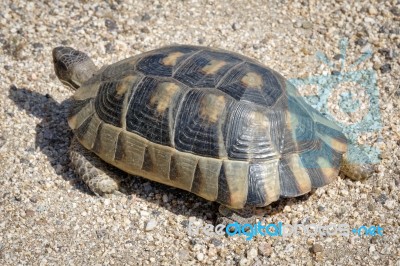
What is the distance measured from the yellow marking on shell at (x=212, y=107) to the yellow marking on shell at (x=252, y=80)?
8.3 inches

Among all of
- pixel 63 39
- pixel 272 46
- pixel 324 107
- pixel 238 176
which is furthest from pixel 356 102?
pixel 63 39

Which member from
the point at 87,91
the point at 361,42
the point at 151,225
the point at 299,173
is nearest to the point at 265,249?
the point at 299,173

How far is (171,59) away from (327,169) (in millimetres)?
1370

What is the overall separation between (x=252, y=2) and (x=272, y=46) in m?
0.67

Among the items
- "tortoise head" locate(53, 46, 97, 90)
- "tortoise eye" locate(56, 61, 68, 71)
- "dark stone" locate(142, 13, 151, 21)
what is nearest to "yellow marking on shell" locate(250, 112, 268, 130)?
"tortoise head" locate(53, 46, 97, 90)

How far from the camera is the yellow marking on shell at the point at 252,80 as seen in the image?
4.07 meters

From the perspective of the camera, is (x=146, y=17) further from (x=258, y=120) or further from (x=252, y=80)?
(x=258, y=120)

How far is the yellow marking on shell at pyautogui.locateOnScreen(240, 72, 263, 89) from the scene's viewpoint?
407 centimetres

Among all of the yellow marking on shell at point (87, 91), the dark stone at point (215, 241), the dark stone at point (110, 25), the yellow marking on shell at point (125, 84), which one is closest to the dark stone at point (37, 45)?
the dark stone at point (110, 25)

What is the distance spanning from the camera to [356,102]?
5125mm

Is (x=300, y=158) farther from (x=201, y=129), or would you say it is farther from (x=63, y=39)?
(x=63, y=39)

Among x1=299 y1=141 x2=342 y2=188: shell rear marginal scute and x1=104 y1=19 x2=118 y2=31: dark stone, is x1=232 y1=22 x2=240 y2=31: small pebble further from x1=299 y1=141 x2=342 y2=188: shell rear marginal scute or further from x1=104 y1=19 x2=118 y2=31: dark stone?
x1=299 y1=141 x2=342 y2=188: shell rear marginal scute

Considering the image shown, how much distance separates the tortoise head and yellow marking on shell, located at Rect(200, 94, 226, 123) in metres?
1.37

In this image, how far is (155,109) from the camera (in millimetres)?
4145
